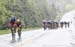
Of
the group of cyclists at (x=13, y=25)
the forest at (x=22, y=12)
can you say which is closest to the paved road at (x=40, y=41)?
the group of cyclists at (x=13, y=25)

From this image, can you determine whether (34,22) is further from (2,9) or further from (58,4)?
(58,4)

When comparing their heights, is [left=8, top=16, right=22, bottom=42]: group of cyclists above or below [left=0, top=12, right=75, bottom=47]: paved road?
above

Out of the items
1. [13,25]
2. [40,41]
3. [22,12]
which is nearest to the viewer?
[13,25]

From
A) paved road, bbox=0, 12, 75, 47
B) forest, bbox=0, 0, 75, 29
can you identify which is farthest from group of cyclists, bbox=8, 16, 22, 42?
forest, bbox=0, 0, 75, 29

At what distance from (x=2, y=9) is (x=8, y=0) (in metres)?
4.62

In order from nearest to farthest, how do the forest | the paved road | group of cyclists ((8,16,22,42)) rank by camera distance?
the paved road → group of cyclists ((8,16,22,42)) → the forest

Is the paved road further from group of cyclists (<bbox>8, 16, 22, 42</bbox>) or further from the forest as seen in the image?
the forest

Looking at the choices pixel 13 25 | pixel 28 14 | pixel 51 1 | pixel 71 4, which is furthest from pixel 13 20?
pixel 71 4

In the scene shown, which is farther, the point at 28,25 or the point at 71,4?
the point at 71,4

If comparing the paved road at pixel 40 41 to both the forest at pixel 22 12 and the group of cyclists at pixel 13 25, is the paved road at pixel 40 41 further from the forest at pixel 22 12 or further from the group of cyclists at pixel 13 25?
the forest at pixel 22 12

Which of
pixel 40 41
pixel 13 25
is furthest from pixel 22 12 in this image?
pixel 13 25

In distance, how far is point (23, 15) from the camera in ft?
173

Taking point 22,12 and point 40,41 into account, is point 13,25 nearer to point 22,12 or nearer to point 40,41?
point 40,41

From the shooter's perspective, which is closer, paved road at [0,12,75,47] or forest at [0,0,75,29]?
paved road at [0,12,75,47]
